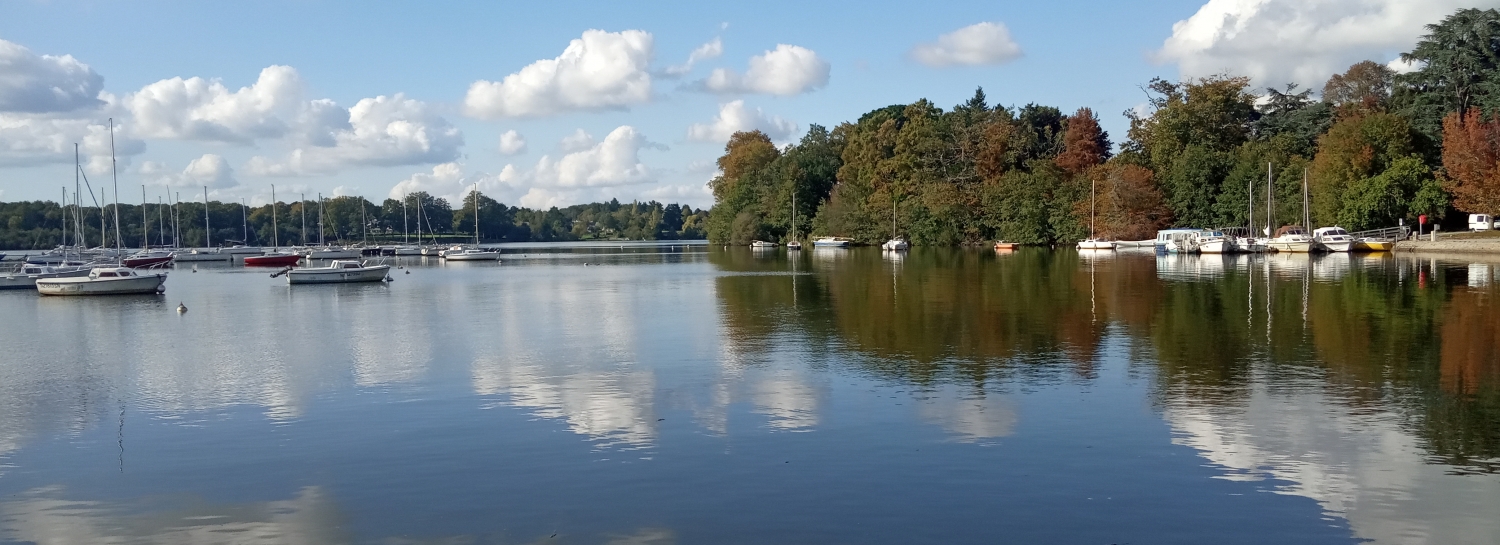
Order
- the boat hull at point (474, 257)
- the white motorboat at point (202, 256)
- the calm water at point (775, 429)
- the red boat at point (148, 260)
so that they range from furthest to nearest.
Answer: the white motorboat at point (202, 256) < the boat hull at point (474, 257) < the red boat at point (148, 260) < the calm water at point (775, 429)

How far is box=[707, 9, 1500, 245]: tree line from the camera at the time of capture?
77438 millimetres

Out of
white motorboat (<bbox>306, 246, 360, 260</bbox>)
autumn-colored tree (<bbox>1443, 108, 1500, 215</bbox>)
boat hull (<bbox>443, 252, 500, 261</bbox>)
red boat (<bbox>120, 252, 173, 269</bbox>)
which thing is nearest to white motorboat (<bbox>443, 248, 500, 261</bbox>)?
boat hull (<bbox>443, 252, 500, 261</bbox>)

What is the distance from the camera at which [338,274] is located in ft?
187

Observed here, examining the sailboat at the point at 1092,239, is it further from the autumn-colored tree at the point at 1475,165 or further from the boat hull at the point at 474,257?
the boat hull at the point at 474,257

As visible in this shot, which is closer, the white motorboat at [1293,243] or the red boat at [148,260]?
the white motorboat at [1293,243]

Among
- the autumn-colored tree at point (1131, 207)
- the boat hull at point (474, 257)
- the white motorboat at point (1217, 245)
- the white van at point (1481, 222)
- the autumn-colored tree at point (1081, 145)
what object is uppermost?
the autumn-colored tree at point (1081, 145)

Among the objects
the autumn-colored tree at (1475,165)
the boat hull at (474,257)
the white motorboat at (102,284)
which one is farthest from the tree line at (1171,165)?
the white motorboat at (102,284)

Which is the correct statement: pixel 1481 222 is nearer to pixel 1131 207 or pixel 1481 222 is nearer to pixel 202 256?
pixel 1131 207

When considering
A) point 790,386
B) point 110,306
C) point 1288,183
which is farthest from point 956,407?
point 1288,183

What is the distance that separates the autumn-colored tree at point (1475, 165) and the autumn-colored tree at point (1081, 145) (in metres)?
35.3

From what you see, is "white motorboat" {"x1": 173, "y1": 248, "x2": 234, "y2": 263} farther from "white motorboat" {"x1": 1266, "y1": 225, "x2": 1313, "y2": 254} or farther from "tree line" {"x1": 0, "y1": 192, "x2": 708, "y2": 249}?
"white motorboat" {"x1": 1266, "y1": 225, "x2": 1313, "y2": 254}

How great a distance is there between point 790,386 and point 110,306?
3430 cm

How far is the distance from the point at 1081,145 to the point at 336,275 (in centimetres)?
7370

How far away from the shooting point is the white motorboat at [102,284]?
1893 inches
